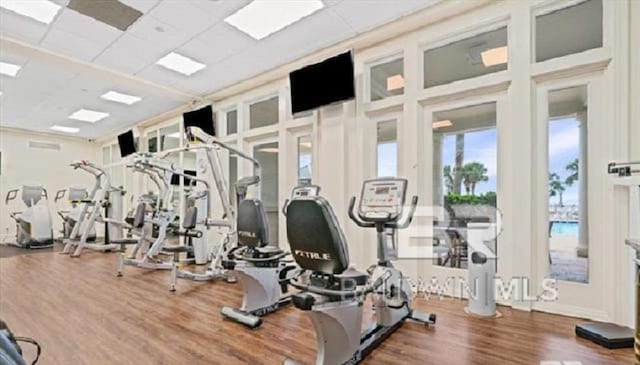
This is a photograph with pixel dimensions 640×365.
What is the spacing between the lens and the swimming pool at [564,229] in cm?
335

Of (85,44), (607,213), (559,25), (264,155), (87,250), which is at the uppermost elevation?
(85,44)

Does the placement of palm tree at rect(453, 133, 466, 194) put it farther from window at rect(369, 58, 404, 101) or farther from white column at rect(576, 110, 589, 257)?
white column at rect(576, 110, 589, 257)

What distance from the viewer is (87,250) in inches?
302

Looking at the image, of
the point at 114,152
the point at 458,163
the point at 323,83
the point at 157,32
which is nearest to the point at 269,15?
the point at 323,83

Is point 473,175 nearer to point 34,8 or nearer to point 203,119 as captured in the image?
point 203,119

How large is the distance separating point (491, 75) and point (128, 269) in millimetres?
5971

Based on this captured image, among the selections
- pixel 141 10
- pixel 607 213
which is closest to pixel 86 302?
pixel 141 10

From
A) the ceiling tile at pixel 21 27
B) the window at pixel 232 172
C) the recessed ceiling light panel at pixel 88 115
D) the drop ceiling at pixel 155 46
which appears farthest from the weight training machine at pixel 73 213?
the ceiling tile at pixel 21 27

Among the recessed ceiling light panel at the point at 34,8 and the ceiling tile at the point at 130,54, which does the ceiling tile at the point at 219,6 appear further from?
the recessed ceiling light panel at the point at 34,8

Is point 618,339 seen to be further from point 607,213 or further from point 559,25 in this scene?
point 559,25

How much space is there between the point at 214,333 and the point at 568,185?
363 centimetres

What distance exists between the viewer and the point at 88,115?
28.1ft

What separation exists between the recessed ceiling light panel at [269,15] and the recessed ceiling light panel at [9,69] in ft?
13.2

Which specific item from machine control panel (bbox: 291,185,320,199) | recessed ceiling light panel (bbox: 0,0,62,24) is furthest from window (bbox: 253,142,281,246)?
recessed ceiling light panel (bbox: 0,0,62,24)
